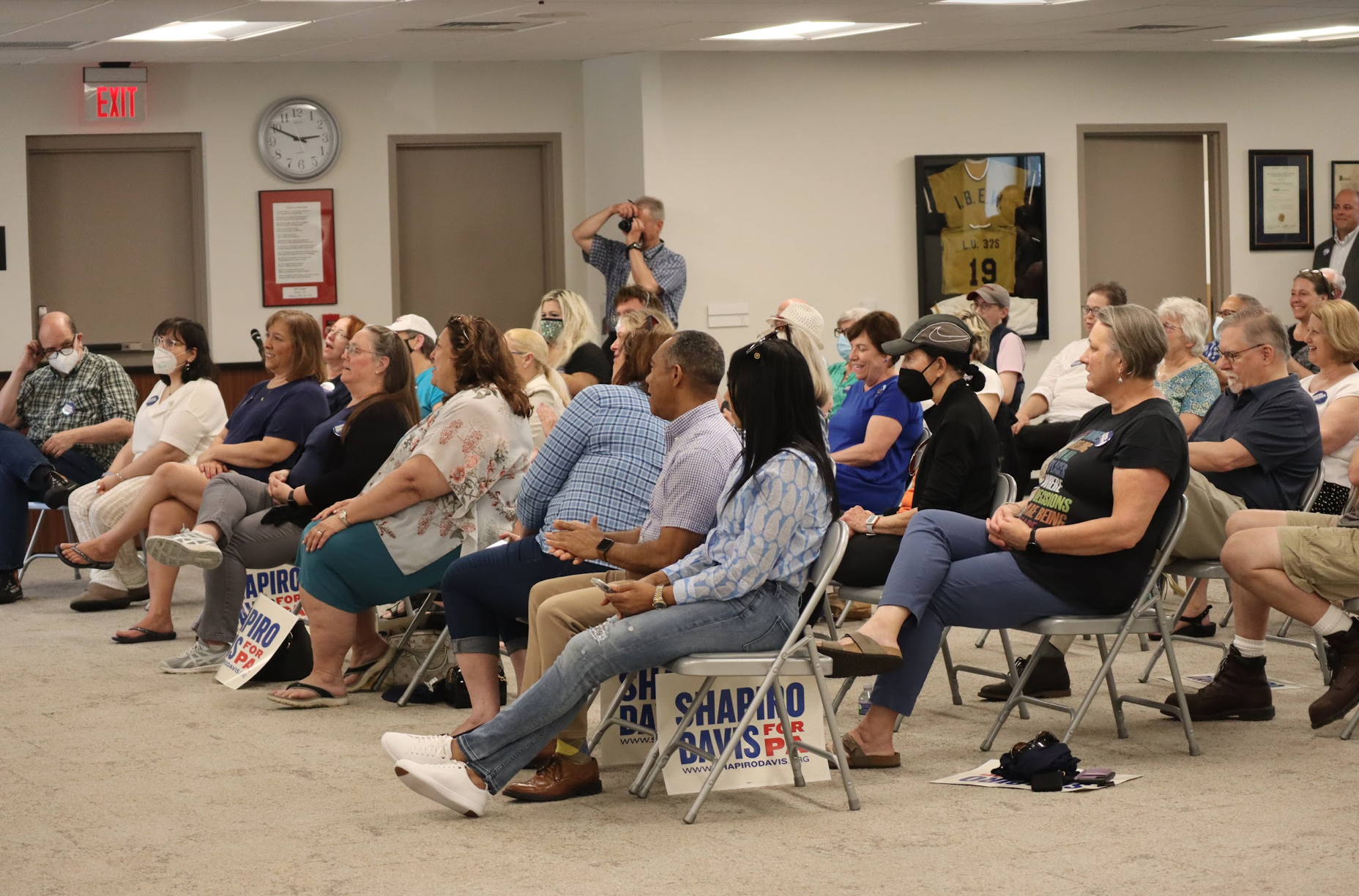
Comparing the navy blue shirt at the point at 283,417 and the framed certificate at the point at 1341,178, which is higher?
the framed certificate at the point at 1341,178

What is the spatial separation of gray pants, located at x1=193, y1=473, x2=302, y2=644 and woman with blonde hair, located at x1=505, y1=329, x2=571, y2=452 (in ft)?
3.38

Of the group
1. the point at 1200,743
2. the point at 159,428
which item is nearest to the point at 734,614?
the point at 1200,743

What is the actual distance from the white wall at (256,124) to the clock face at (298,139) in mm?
A: 62

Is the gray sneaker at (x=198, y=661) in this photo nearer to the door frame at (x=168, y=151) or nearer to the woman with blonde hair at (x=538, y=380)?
the woman with blonde hair at (x=538, y=380)

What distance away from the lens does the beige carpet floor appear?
362 centimetres

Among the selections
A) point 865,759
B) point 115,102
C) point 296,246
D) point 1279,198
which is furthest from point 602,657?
point 1279,198

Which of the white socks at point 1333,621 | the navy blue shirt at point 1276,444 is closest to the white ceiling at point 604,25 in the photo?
the navy blue shirt at point 1276,444

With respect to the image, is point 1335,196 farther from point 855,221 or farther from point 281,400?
point 281,400

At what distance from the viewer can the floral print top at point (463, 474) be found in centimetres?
534

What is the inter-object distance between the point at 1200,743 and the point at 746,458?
1.76 m

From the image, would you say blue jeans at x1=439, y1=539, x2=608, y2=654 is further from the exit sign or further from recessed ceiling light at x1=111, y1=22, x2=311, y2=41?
the exit sign

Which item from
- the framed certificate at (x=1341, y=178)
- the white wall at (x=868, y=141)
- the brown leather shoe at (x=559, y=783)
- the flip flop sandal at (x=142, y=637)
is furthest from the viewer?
the framed certificate at (x=1341, y=178)

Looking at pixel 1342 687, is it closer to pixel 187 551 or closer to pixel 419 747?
pixel 419 747

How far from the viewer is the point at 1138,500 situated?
14.3 ft
